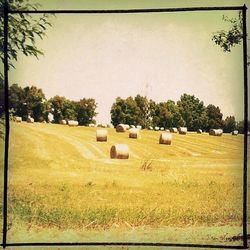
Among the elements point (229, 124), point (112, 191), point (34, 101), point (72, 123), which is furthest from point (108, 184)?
point (229, 124)

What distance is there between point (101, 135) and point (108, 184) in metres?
0.68

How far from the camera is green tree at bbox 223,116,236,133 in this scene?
7121mm

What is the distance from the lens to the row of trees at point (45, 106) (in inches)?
281

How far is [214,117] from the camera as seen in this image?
7188mm

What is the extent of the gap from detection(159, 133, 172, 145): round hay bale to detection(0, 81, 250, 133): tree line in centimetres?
12

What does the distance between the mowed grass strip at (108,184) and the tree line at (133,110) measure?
0.17 m

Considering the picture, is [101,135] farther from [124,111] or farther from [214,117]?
[214,117]

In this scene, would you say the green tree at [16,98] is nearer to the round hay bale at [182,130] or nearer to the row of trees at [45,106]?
the row of trees at [45,106]

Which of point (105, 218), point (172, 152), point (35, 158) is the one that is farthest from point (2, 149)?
point (172, 152)

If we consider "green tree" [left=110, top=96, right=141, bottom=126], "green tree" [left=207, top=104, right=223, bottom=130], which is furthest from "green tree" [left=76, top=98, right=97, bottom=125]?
"green tree" [left=207, top=104, right=223, bottom=130]

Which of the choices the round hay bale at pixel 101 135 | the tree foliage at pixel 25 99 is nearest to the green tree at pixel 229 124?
the round hay bale at pixel 101 135

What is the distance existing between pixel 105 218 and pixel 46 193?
882 mm

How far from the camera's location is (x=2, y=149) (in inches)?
281

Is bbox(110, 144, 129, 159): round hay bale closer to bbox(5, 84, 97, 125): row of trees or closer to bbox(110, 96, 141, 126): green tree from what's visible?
bbox(110, 96, 141, 126): green tree
